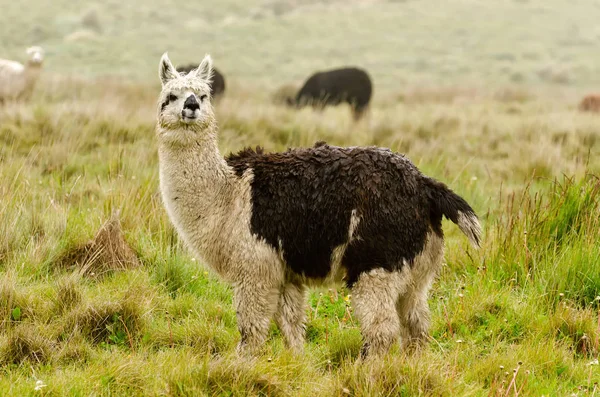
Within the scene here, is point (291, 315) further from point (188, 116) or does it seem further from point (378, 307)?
point (188, 116)

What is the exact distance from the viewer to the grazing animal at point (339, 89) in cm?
1917

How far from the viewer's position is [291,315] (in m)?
4.55

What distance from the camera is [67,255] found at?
19.3ft

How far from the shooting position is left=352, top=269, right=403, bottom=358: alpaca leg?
409 centimetres

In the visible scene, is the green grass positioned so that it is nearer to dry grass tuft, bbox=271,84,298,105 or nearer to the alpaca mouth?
dry grass tuft, bbox=271,84,298,105

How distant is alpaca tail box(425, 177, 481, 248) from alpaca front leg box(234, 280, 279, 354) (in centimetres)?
106

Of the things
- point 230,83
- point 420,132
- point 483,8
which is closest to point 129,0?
point 483,8

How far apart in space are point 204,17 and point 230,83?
3011cm

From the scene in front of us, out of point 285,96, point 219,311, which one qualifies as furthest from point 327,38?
point 219,311

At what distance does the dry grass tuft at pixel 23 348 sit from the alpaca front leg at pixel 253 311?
3.89 ft

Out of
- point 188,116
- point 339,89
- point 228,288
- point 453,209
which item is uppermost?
point 188,116

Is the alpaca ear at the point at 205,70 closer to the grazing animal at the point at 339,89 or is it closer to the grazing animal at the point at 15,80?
the grazing animal at the point at 15,80

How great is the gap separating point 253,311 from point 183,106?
1251 mm

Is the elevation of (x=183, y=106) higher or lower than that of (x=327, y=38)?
higher
